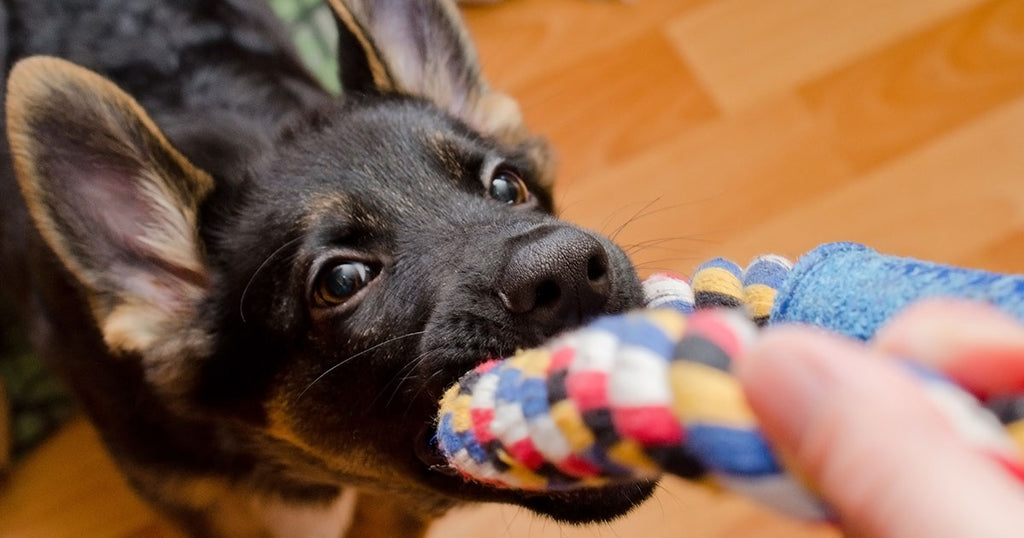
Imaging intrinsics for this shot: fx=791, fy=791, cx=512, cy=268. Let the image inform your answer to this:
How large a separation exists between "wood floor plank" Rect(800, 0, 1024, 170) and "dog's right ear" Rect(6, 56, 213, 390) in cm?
199

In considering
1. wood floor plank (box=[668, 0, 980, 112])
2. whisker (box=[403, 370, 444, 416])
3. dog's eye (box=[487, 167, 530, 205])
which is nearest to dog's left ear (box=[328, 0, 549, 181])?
dog's eye (box=[487, 167, 530, 205])

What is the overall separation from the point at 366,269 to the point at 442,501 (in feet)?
1.89

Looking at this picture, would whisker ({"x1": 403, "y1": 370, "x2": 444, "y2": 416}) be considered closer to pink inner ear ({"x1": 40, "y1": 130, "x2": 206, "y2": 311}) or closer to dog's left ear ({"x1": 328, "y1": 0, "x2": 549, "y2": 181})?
pink inner ear ({"x1": 40, "y1": 130, "x2": 206, "y2": 311})

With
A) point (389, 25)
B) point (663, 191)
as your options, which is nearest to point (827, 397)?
point (389, 25)

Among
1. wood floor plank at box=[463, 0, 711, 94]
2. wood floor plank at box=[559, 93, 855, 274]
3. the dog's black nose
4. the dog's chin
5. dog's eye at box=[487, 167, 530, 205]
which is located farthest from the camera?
wood floor plank at box=[463, 0, 711, 94]

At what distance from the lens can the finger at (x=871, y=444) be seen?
0.43 meters

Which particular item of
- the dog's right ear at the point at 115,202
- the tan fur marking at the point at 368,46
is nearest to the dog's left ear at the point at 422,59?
the tan fur marking at the point at 368,46

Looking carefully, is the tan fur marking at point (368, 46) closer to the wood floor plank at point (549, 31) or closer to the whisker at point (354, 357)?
the whisker at point (354, 357)

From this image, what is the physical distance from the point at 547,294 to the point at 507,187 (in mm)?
547

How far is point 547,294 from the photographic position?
40.1 inches

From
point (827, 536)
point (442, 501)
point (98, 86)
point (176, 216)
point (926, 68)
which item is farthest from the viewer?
point (926, 68)

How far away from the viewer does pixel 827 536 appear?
194cm

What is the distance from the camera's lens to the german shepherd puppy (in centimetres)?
116

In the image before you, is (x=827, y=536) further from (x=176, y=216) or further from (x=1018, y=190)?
(x=176, y=216)
